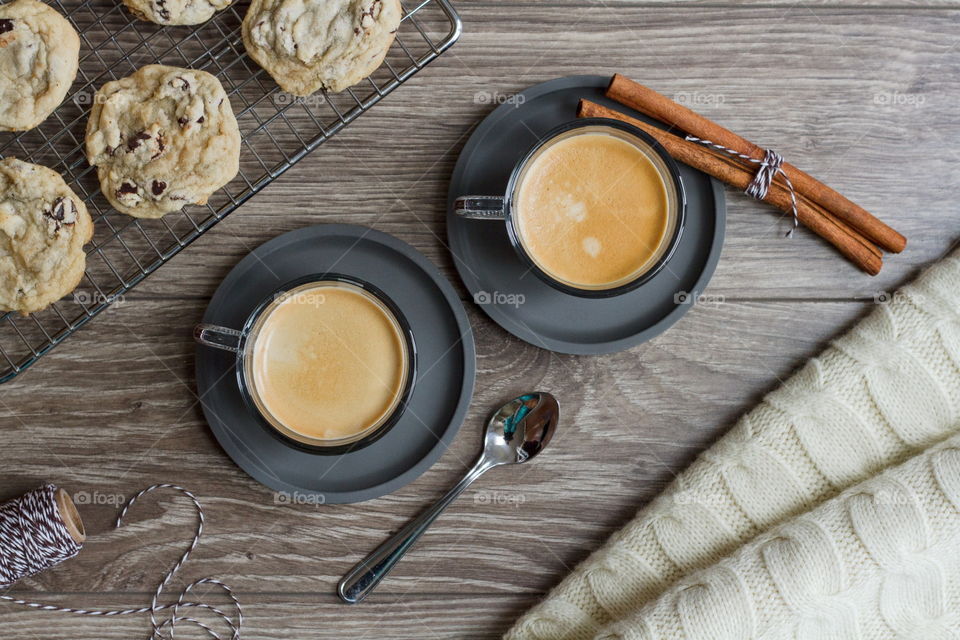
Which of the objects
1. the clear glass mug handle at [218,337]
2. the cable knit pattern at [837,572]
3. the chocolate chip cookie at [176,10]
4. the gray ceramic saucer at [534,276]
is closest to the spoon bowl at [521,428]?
the gray ceramic saucer at [534,276]

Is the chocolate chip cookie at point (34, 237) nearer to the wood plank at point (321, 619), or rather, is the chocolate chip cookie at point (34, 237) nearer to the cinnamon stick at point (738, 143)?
the wood plank at point (321, 619)

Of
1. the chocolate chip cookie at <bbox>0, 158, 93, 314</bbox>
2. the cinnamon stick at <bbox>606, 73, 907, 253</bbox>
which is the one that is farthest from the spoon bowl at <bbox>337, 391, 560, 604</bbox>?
the chocolate chip cookie at <bbox>0, 158, 93, 314</bbox>

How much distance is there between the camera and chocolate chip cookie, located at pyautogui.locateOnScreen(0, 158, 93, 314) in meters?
1.50

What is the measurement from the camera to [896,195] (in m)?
1.76

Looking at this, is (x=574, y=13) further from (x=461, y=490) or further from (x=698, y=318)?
(x=461, y=490)

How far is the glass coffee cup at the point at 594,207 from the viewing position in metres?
1.58

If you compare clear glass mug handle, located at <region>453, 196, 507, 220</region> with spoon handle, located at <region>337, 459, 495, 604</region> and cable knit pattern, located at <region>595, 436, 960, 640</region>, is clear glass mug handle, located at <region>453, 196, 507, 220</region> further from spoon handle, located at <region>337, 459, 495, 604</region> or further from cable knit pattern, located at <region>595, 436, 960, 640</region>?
cable knit pattern, located at <region>595, 436, 960, 640</region>

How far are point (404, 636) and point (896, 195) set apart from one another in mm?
1555

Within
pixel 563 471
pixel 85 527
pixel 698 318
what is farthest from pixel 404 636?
pixel 698 318

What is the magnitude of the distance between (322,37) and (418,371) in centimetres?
73

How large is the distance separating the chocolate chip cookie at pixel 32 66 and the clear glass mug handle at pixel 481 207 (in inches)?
33.9

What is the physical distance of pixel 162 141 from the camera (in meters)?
1.51

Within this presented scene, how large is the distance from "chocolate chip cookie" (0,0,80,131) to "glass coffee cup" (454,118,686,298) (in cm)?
97

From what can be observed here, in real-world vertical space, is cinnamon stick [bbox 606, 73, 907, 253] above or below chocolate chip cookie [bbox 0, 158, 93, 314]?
below
